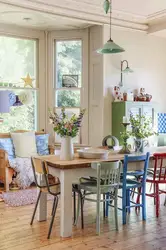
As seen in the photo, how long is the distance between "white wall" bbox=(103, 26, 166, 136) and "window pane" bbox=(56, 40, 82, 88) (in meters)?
0.71

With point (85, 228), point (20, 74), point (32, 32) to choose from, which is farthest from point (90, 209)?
point (32, 32)

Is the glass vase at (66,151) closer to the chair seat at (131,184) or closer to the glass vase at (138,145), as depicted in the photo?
the chair seat at (131,184)

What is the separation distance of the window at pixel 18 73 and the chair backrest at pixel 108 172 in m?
3.45

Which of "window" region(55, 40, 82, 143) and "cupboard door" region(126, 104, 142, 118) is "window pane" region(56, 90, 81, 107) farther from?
"cupboard door" region(126, 104, 142, 118)

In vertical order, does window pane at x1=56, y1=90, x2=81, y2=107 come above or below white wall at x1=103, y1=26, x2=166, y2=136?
below

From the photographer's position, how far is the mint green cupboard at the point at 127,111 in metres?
6.30

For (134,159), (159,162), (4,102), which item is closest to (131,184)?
(134,159)

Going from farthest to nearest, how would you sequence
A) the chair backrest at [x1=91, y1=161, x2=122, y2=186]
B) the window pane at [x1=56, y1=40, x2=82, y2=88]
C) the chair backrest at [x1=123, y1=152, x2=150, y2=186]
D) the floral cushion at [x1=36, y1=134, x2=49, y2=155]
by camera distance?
the window pane at [x1=56, y1=40, x2=82, y2=88] < the floral cushion at [x1=36, y1=134, x2=49, y2=155] < the chair backrest at [x1=123, y1=152, x2=150, y2=186] < the chair backrest at [x1=91, y1=161, x2=122, y2=186]

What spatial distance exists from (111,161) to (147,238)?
2.87ft

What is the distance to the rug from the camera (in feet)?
15.2

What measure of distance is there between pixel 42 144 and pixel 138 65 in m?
2.62

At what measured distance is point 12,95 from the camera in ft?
21.5

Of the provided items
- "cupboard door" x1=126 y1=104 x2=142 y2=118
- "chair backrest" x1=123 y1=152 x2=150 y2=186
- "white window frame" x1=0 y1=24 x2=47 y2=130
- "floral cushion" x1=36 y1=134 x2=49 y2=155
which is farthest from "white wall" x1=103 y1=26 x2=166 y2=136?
"chair backrest" x1=123 y1=152 x2=150 y2=186

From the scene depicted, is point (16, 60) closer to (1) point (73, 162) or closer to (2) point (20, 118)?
(2) point (20, 118)
